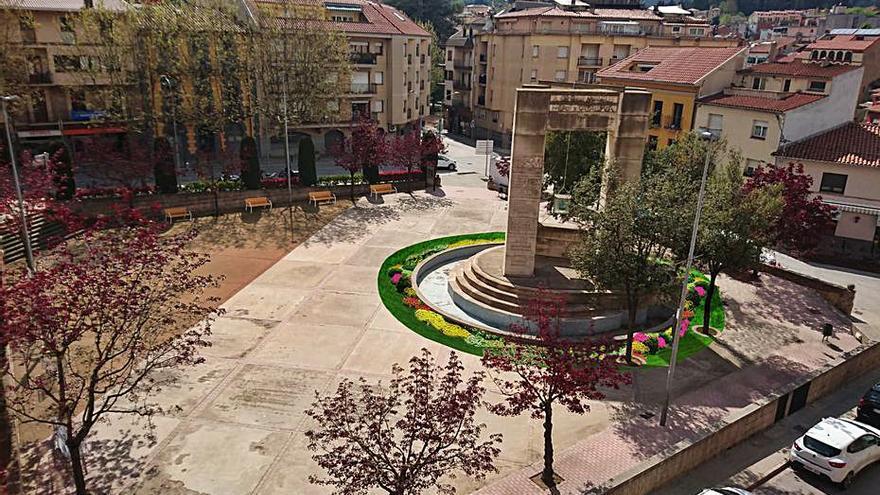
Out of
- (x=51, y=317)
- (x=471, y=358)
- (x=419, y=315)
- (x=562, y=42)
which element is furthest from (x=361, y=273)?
(x=562, y=42)

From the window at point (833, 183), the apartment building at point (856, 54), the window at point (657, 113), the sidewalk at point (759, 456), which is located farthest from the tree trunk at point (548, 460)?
the apartment building at point (856, 54)

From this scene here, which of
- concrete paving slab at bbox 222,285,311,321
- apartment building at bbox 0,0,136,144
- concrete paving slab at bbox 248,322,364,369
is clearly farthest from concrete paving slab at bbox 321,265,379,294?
apartment building at bbox 0,0,136,144

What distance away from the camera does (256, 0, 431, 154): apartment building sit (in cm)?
5438

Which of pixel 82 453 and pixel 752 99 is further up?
pixel 752 99

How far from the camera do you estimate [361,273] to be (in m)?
27.5

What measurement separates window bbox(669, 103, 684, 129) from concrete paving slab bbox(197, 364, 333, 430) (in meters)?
33.7

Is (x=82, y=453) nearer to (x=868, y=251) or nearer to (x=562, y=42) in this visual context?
(x=868, y=251)

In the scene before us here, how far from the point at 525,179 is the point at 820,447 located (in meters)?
12.7

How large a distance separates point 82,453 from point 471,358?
1140cm

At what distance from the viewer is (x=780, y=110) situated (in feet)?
116

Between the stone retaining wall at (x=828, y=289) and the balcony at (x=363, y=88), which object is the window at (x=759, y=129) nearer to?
the stone retaining wall at (x=828, y=289)

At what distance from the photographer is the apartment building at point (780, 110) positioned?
35969 millimetres

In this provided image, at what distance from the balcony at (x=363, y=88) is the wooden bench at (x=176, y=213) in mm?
24852

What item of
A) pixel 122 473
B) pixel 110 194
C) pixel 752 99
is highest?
pixel 752 99
